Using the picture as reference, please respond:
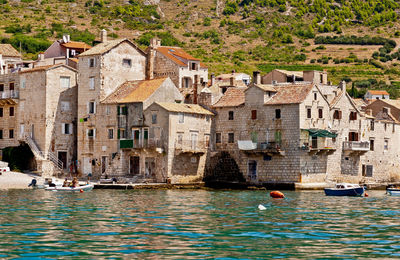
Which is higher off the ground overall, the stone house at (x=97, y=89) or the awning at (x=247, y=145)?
the stone house at (x=97, y=89)

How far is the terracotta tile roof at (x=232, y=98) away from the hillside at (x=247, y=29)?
180 feet

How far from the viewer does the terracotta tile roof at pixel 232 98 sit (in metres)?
70.2

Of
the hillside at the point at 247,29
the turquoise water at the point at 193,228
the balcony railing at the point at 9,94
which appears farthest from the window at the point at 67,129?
the hillside at the point at 247,29

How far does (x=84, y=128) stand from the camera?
72.6m

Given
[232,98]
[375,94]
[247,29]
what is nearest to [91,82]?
[232,98]

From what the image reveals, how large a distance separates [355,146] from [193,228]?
4033 centimetres

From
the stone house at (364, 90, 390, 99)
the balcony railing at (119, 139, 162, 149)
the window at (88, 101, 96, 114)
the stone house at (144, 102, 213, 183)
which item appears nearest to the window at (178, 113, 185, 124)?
the stone house at (144, 102, 213, 183)

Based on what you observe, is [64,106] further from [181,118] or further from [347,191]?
[347,191]

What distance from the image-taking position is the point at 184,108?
6812 cm

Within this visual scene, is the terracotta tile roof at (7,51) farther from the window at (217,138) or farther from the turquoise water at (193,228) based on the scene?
the turquoise water at (193,228)

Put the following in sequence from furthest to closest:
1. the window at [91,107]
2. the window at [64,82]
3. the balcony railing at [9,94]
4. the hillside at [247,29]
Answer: the hillside at [247,29] → the balcony railing at [9,94] → the window at [64,82] → the window at [91,107]

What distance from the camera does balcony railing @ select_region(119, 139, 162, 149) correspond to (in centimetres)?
6644

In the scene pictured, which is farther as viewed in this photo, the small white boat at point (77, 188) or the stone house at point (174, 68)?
the stone house at point (174, 68)

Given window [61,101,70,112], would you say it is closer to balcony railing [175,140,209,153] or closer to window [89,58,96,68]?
window [89,58,96,68]
